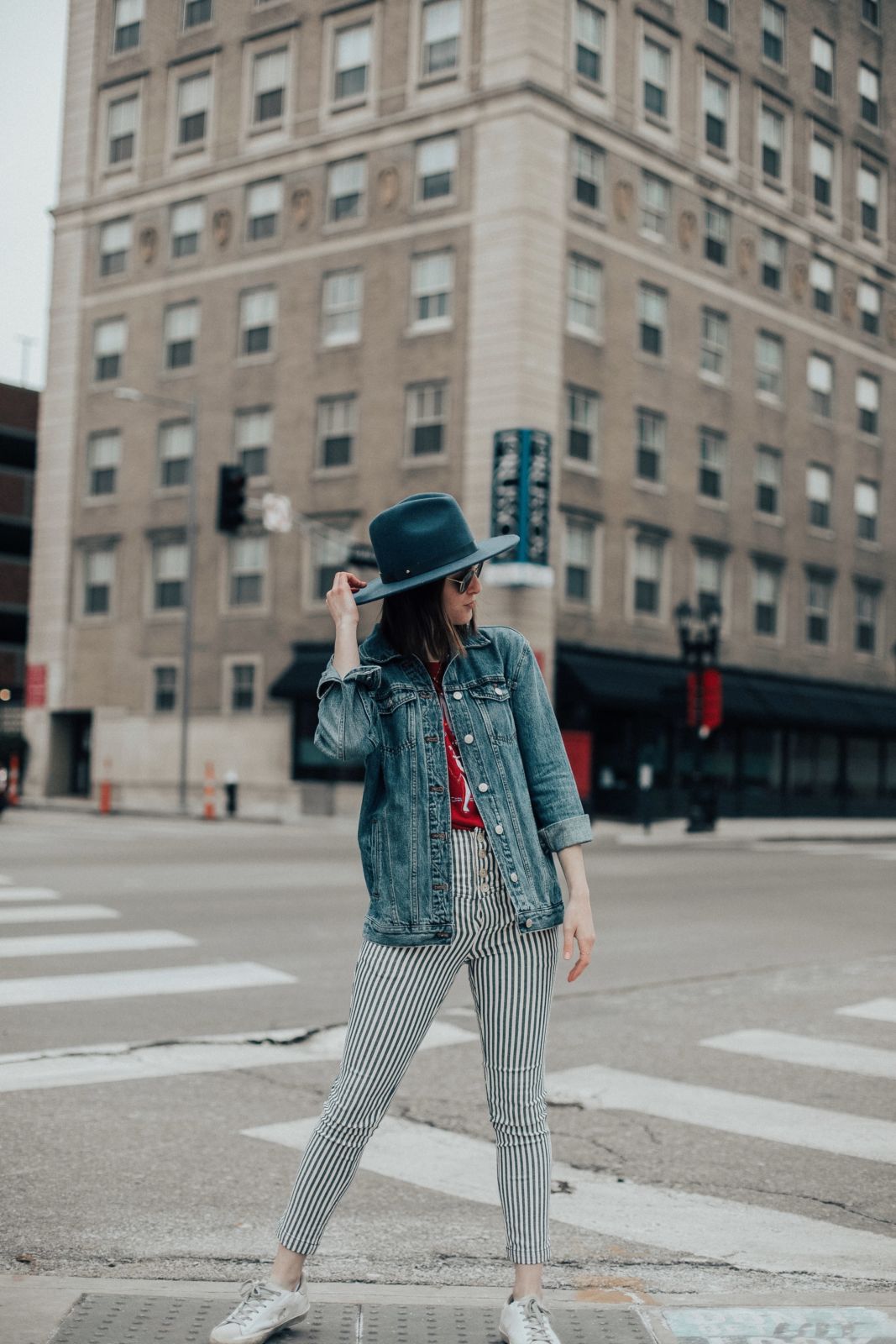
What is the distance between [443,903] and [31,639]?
123ft

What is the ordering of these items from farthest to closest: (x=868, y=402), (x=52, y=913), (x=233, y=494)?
(x=868, y=402), (x=233, y=494), (x=52, y=913)

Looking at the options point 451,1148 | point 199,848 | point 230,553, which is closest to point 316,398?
point 230,553

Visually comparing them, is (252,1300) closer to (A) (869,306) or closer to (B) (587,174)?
(B) (587,174)

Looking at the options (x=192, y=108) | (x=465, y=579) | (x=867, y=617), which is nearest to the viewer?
(x=465, y=579)

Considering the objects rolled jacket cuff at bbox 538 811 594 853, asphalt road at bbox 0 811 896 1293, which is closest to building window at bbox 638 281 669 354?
asphalt road at bbox 0 811 896 1293

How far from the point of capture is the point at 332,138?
3469cm

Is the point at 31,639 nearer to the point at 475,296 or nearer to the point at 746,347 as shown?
the point at 475,296

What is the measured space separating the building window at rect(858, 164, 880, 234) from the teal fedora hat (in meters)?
40.5

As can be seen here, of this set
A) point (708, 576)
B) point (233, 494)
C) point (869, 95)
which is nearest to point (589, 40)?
point (869, 95)

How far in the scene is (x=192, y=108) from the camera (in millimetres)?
37438

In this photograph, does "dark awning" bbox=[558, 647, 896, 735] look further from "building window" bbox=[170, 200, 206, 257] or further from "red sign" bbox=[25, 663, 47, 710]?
"red sign" bbox=[25, 663, 47, 710]

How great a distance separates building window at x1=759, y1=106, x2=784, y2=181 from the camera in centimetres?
3766

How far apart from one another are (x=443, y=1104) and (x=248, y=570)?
29.5 metres

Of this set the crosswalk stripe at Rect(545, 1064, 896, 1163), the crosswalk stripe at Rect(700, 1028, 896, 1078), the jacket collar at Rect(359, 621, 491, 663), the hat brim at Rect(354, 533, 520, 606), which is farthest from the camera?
the crosswalk stripe at Rect(700, 1028, 896, 1078)
